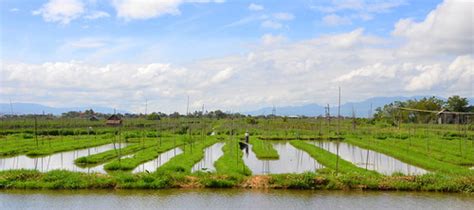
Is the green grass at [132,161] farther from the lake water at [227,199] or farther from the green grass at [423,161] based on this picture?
the green grass at [423,161]

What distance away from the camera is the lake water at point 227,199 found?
14.2 m

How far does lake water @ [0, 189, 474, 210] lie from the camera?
46.7 feet

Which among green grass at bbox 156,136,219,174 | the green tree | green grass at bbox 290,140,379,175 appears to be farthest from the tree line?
green grass at bbox 156,136,219,174

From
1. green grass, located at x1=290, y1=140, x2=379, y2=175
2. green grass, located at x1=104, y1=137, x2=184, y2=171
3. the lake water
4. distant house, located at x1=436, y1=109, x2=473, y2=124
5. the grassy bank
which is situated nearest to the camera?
the lake water

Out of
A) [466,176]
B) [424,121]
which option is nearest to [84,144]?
[466,176]

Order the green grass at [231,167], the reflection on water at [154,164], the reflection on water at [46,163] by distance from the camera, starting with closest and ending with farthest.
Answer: the green grass at [231,167] → the reflection on water at [154,164] → the reflection on water at [46,163]

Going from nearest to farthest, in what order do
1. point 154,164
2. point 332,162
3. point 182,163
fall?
point 182,163 → point 332,162 → point 154,164

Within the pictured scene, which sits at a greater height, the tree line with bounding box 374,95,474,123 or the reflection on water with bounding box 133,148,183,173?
the tree line with bounding box 374,95,474,123

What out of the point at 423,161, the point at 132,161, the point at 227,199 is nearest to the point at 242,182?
the point at 227,199

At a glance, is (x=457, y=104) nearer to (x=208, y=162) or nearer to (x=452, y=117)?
(x=452, y=117)

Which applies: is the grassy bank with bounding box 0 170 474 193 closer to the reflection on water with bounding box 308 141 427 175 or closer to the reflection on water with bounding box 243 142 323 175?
the reflection on water with bounding box 308 141 427 175

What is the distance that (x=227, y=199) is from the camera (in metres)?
15.1

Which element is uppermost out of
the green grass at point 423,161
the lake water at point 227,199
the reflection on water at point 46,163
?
the green grass at point 423,161

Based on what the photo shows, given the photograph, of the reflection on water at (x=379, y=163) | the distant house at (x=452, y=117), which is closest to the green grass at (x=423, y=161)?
the reflection on water at (x=379, y=163)
